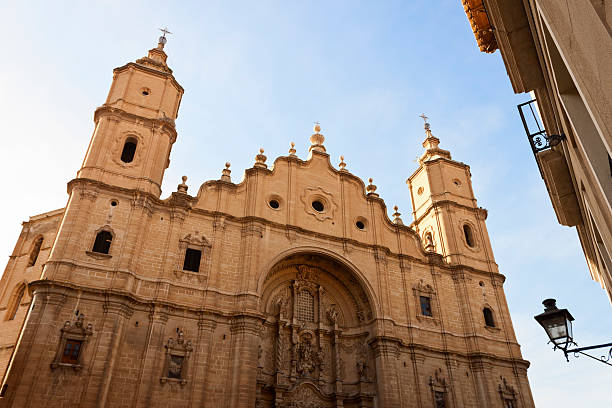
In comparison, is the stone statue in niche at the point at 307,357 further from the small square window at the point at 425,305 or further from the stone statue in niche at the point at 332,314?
the small square window at the point at 425,305

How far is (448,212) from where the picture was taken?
28953 millimetres

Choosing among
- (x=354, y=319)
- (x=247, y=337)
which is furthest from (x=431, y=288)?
(x=247, y=337)

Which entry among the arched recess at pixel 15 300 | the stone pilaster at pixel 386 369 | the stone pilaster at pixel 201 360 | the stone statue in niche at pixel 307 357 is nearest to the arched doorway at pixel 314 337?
the stone statue in niche at pixel 307 357

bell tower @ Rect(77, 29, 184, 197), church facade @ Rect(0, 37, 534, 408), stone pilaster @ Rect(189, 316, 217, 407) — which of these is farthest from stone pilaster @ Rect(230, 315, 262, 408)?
bell tower @ Rect(77, 29, 184, 197)

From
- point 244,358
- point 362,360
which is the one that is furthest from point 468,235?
point 244,358

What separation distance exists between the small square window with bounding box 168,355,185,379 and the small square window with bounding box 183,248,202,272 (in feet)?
12.8

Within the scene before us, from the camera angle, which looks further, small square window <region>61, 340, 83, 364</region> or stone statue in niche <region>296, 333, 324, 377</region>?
stone statue in niche <region>296, 333, 324, 377</region>

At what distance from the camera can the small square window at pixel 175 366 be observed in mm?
17520

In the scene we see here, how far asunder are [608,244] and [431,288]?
62.1 feet

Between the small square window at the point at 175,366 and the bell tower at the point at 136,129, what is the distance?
25.3 ft

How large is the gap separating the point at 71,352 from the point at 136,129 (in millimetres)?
11111

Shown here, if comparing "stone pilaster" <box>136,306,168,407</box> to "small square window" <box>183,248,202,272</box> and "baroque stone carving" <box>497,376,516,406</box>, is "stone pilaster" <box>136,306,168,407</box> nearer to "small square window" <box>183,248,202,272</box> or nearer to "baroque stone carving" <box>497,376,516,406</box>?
"small square window" <box>183,248,202,272</box>

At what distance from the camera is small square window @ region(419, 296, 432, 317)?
2447 cm

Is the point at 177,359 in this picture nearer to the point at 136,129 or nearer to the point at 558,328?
the point at 136,129
